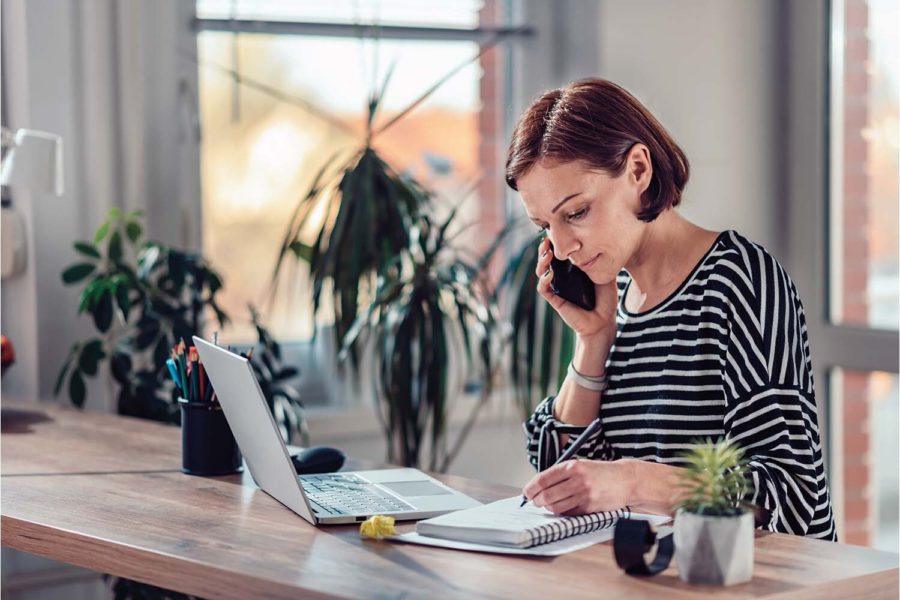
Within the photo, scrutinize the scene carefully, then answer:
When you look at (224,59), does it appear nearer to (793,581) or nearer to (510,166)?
(510,166)

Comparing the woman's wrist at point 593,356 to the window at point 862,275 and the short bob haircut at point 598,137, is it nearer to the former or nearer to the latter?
the short bob haircut at point 598,137

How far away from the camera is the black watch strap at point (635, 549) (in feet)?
4.38

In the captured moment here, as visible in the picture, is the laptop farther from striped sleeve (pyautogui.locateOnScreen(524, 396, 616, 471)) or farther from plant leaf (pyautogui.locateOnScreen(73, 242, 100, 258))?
plant leaf (pyautogui.locateOnScreen(73, 242, 100, 258))

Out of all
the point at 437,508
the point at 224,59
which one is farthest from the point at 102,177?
the point at 437,508

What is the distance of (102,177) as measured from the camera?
3.01 m

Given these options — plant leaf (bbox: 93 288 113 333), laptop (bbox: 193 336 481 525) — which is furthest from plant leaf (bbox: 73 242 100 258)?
A: laptop (bbox: 193 336 481 525)

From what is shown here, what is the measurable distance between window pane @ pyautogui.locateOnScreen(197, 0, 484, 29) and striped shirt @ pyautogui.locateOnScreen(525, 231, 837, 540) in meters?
1.68

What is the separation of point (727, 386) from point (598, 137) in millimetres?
403

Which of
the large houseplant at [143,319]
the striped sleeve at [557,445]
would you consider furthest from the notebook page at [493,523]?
the large houseplant at [143,319]

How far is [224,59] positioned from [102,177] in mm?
507

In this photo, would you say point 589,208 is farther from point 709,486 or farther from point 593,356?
point 709,486

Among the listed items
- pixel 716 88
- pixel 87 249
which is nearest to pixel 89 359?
pixel 87 249

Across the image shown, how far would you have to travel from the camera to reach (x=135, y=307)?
2.94 metres

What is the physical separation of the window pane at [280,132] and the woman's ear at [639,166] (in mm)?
1548
